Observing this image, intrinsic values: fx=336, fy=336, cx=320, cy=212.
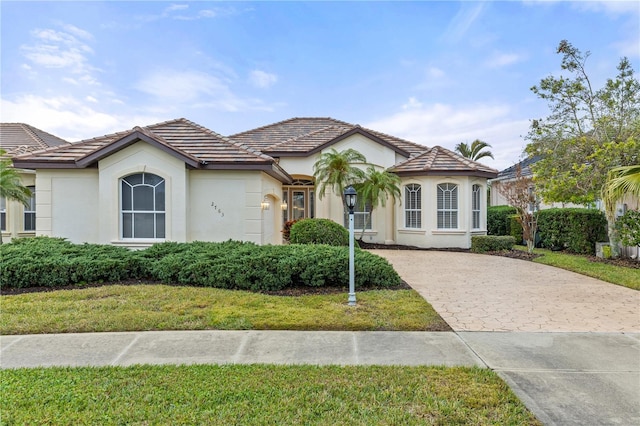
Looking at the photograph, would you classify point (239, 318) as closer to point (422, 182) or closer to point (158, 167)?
point (158, 167)

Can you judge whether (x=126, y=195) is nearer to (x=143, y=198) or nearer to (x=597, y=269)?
(x=143, y=198)

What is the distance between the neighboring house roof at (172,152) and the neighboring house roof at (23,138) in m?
7.82

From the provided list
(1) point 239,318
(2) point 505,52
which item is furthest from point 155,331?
(2) point 505,52

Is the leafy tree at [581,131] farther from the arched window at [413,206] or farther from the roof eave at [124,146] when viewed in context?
the roof eave at [124,146]

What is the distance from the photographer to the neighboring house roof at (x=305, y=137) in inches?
673

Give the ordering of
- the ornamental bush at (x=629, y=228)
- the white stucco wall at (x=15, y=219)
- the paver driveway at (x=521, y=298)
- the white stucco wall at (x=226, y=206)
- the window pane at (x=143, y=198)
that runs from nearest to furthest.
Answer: the paver driveway at (x=521, y=298)
the window pane at (x=143, y=198)
the ornamental bush at (x=629, y=228)
the white stucco wall at (x=226, y=206)
the white stucco wall at (x=15, y=219)

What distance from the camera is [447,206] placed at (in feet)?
53.8

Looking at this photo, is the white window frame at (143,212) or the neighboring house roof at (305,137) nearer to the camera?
the white window frame at (143,212)

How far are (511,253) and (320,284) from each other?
422 inches

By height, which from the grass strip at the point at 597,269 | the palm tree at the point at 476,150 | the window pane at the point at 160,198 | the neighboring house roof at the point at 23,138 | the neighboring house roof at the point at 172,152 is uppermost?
the palm tree at the point at 476,150

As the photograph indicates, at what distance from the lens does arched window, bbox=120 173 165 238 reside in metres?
10.8

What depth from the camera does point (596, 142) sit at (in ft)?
39.5

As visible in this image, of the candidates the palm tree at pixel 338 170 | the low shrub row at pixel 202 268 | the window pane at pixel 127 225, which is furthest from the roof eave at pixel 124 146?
the palm tree at pixel 338 170

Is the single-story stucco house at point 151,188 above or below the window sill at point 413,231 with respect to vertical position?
above
